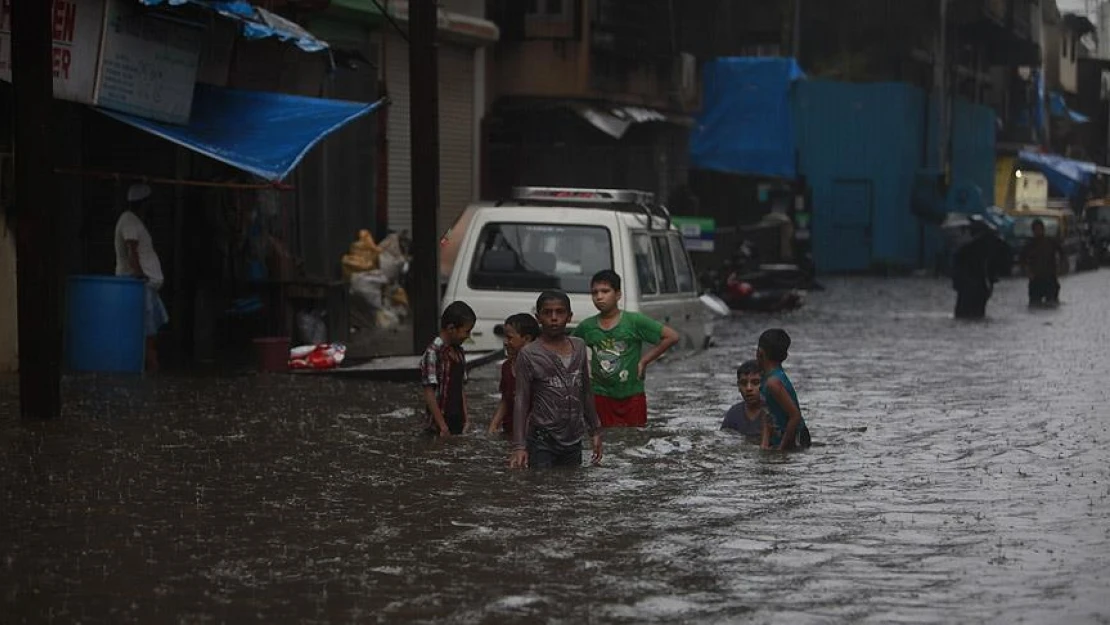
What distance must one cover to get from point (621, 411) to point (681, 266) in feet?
19.1

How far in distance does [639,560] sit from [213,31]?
1167 cm

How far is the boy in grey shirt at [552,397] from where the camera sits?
413 inches

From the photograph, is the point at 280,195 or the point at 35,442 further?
the point at 280,195

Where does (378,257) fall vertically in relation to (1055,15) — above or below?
below

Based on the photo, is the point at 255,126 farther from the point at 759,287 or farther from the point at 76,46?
the point at 759,287

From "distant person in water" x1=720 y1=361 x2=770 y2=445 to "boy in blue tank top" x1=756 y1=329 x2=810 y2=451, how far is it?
0.30 ft

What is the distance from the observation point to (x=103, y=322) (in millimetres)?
16406

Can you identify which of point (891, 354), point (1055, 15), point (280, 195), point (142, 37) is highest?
point (1055, 15)

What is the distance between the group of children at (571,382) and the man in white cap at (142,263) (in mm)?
4629

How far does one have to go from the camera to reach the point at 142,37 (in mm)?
17125

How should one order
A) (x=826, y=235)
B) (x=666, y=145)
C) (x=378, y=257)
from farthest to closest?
(x=826, y=235) < (x=666, y=145) < (x=378, y=257)

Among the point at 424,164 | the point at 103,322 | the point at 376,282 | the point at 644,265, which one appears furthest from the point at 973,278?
the point at 103,322

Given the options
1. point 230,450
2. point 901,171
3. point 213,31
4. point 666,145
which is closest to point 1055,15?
point 901,171

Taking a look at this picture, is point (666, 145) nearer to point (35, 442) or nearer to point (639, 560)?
point (35, 442)
